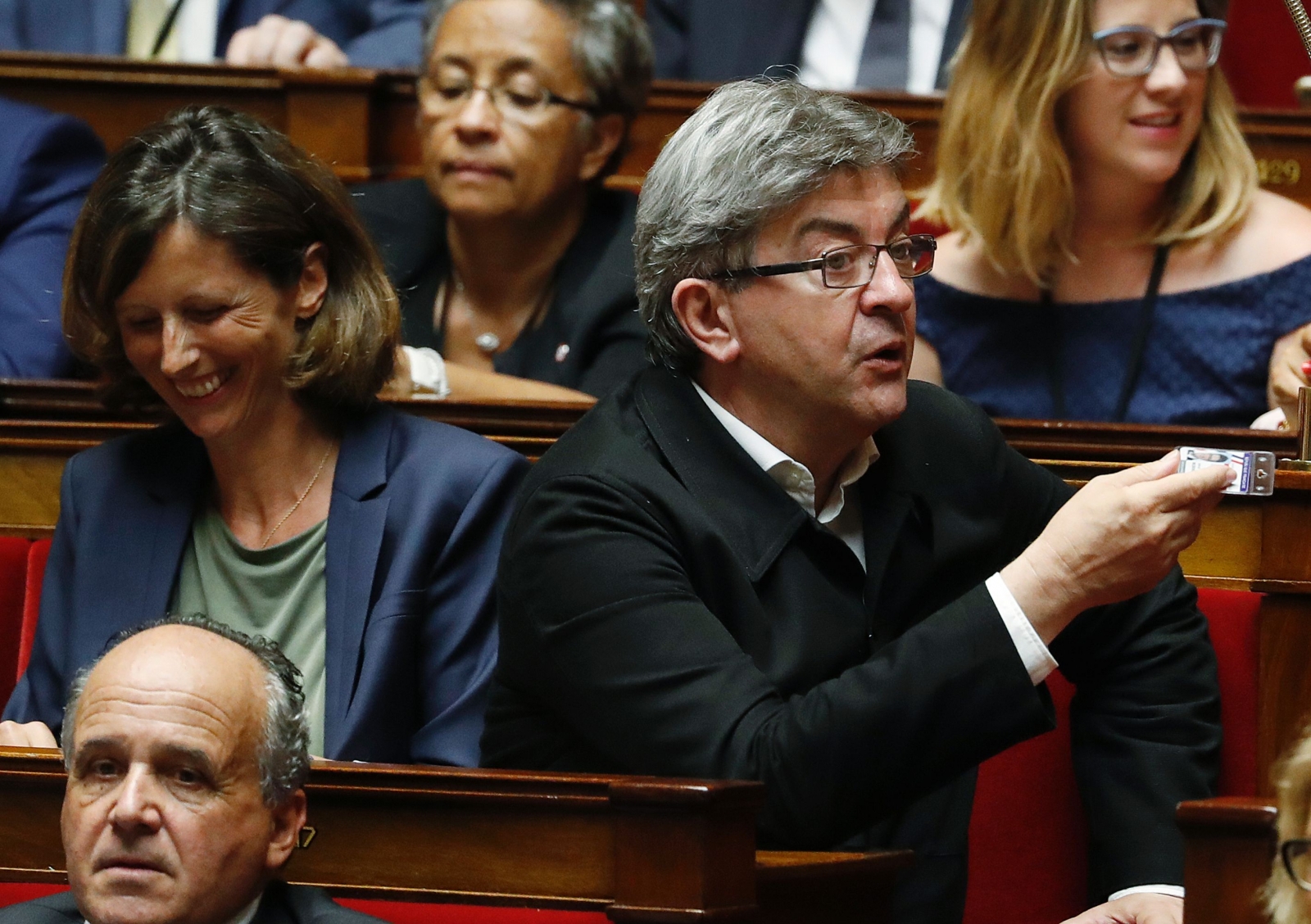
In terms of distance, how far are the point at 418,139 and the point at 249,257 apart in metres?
0.97

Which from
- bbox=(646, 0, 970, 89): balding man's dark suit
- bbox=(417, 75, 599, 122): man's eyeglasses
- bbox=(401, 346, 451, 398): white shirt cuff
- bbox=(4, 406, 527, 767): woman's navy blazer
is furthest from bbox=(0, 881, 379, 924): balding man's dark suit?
bbox=(646, 0, 970, 89): balding man's dark suit

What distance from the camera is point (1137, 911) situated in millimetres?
1391

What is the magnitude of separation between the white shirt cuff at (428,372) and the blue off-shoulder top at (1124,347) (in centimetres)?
54

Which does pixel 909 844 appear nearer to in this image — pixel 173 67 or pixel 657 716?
pixel 657 716

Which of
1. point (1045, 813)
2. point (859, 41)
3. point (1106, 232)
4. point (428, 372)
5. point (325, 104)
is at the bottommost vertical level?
point (1045, 813)

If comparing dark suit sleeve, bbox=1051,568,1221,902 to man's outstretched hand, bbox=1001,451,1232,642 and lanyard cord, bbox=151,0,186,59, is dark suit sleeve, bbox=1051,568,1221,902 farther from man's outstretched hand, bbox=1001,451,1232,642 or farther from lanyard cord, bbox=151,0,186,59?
lanyard cord, bbox=151,0,186,59

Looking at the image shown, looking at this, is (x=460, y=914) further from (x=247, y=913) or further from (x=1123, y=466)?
(x=1123, y=466)

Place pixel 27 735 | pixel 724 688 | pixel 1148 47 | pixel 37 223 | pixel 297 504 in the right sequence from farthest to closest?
pixel 37 223 < pixel 1148 47 < pixel 297 504 < pixel 27 735 < pixel 724 688

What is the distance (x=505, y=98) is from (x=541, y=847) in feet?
4.36

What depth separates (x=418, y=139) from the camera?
8.53 ft

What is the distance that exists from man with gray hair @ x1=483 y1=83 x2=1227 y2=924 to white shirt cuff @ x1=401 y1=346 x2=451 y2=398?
2.04 ft

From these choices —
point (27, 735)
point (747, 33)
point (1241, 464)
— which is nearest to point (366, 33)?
point (747, 33)

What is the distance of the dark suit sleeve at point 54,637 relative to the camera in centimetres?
165

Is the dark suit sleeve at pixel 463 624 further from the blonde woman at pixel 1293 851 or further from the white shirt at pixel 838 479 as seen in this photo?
the blonde woman at pixel 1293 851
